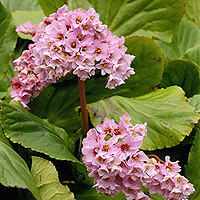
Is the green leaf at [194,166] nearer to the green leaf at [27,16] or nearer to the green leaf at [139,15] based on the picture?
the green leaf at [139,15]

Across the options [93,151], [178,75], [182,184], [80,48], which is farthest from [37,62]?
[178,75]

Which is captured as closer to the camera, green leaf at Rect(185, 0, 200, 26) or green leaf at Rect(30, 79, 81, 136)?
green leaf at Rect(30, 79, 81, 136)

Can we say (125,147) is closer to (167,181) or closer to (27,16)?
(167,181)

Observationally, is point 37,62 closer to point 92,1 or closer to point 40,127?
point 40,127

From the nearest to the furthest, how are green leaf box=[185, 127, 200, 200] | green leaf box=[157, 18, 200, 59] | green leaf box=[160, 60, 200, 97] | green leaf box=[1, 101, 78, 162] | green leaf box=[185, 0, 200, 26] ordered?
green leaf box=[1, 101, 78, 162] < green leaf box=[185, 127, 200, 200] < green leaf box=[160, 60, 200, 97] < green leaf box=[157, 18, 200, 59] < green leaf box=[185, 0, 200, 26]

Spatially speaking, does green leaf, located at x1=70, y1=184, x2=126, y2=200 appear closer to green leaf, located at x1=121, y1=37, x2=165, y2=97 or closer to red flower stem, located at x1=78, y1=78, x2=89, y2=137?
red flower stem, located at x1=78, y1=78, x2=89, y2=137

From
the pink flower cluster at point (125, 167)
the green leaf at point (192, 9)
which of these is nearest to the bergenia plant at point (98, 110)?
the pink flower cluster at point (125, 167)

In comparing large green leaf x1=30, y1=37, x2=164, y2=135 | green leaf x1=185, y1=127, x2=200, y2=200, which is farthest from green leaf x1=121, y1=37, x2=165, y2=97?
green leaf x1=185, y1=127, x2=200, y2=200
